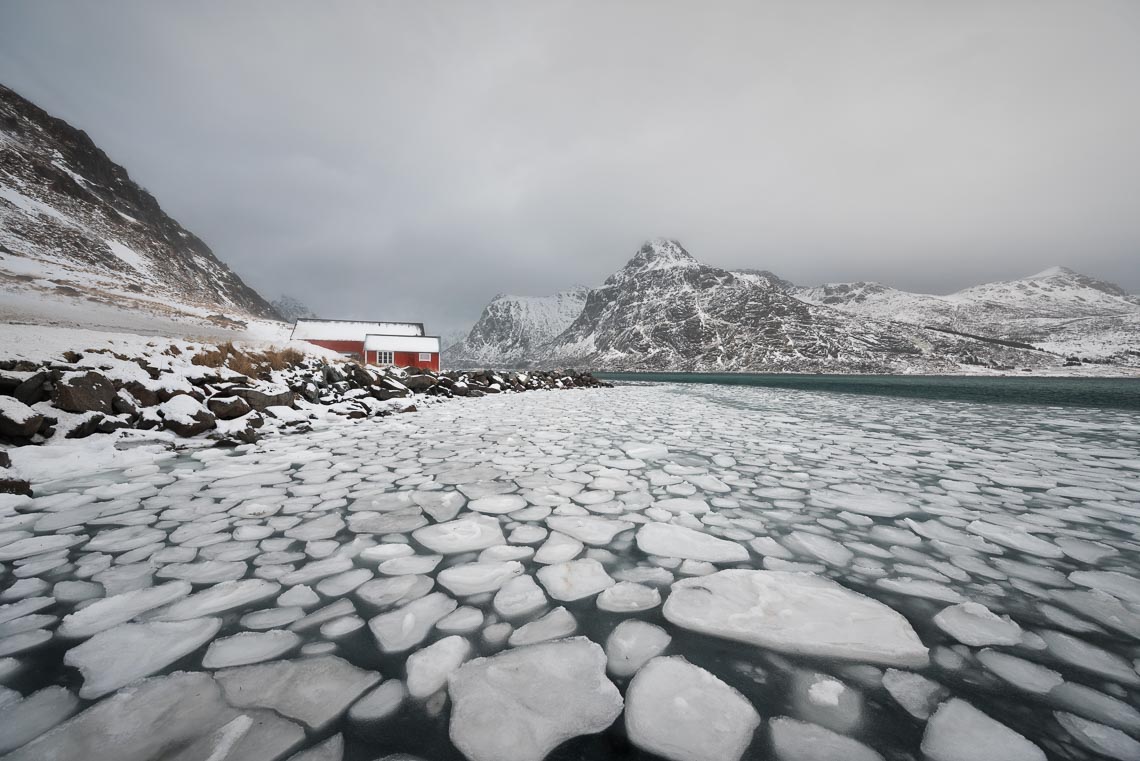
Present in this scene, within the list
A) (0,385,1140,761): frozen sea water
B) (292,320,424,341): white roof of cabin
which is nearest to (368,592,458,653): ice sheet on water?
(0,385,1140,761): frozen sea water

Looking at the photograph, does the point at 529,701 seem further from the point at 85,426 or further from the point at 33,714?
the point at 85,426

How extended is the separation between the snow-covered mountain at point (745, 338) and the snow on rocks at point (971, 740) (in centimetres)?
9275

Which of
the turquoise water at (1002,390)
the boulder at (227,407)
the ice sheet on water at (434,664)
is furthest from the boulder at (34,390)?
the turquoise water at (1002,390)

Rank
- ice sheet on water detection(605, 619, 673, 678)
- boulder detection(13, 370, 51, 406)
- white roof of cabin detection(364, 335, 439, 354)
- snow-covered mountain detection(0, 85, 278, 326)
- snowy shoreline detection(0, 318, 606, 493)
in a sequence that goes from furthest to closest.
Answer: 1. white roof of cabin detection(364, 335, 439, 354)
2. snow-covered mountain detection(0, 85, 278, 326)
3. boulder detection(13, 370, 51, 406)
4. snowy shoreline detection(0, 318, 606, 493)
5. ice sheet on water detection(605, 619, 673, 678)

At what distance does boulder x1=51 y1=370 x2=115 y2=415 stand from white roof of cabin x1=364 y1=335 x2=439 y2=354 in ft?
87.5

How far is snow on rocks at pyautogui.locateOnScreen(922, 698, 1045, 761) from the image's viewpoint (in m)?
1.07

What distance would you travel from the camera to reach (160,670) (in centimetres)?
131

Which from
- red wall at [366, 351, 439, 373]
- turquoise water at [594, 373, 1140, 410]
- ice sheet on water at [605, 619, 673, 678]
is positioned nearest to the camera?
ice sheet on water at [605, 619, 673, 678]

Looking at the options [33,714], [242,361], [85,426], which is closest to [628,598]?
[33,714]

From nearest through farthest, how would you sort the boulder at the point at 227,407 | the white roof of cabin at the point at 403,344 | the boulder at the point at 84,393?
the boulder at the point at 84,393 < the boulder at the point at 227,407 < the white roof of cabin at the point at 403,344

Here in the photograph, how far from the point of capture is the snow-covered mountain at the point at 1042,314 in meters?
79.0

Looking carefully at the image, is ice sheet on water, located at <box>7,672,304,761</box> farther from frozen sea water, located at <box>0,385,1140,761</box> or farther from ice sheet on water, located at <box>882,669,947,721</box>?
ice sheet on water, located at <box>882,669,947,721</box>

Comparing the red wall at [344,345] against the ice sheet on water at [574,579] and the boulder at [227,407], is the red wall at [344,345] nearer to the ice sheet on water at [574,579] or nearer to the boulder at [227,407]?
the boulder at [227,407]

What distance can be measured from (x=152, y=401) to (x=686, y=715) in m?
6.77
